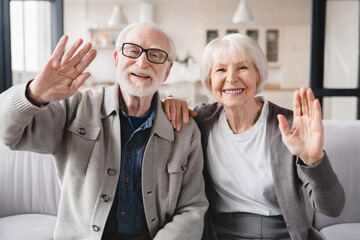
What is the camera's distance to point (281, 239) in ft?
5.06

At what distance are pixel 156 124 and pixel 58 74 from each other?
17.8 inches

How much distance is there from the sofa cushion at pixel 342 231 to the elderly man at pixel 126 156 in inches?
26.3

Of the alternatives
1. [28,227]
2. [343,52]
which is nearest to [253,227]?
[28,227]

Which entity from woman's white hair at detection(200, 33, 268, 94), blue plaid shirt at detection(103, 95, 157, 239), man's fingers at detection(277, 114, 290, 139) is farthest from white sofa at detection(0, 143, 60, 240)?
man's fingers at detection(277, 114, 290, 139)

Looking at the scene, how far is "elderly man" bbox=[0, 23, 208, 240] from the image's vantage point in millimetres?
1362

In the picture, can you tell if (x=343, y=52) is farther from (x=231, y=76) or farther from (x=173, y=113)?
(x=173, y=113)

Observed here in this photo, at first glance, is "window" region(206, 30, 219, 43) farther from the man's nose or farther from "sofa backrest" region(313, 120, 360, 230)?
the man's nose

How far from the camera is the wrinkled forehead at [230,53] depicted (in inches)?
59.6

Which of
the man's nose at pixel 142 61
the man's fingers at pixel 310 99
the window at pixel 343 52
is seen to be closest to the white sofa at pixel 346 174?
the man's fingers at pixel 310 99

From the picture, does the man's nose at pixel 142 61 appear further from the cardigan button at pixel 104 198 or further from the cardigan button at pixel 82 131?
the cardigan button at pixel 104 198

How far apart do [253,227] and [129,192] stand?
57cm

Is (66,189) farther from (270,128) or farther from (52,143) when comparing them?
(270,128)

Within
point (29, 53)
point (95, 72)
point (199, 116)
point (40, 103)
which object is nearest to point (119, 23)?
point (95, 72)

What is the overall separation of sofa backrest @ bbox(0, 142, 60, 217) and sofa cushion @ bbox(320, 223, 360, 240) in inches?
55.3
